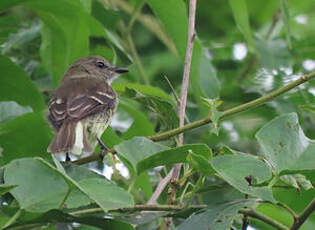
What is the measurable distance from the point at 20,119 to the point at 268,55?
6.98 feet

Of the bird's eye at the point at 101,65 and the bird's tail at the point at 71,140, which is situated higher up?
the bird's tail at the point at 71,140

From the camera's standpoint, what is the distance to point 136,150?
8.10ft

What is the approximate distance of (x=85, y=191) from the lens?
7.34 feet

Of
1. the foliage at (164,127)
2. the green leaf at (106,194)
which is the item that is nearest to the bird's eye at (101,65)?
the foliage at (164,127)

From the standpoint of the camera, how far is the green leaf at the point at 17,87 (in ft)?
11.9

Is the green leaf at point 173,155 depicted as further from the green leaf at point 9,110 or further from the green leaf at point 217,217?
the green leaf at point 9,110

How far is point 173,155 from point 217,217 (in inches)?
9.5

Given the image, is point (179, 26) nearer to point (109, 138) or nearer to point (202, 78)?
point (202, 78)

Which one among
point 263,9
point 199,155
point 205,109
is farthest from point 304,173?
point 263,9

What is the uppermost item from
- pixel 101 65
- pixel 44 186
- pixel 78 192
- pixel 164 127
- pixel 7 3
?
pixel 7 3

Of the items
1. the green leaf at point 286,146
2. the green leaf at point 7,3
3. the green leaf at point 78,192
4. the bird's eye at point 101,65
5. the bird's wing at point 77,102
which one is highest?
the green leaf at point 7,3

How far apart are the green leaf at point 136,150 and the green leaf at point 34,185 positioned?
21 centimetres

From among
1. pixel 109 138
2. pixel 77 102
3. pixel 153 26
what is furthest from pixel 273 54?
pixel 109 138

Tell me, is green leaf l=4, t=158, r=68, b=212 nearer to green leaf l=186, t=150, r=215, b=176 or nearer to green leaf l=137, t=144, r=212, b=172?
green leaf l=137, t=144, r=212, b=172
